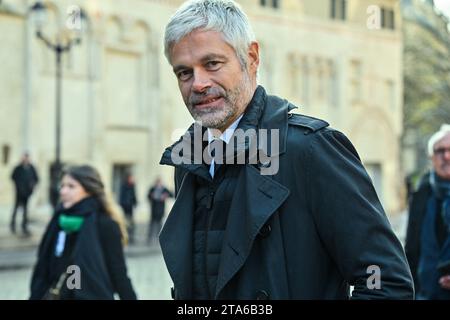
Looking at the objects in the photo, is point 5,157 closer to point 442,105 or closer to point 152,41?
point 152,41

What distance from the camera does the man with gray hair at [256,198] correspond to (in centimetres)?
238

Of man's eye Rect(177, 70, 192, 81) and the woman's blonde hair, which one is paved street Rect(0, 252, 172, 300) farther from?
man's eye Rect(177, 70, 192, 81)

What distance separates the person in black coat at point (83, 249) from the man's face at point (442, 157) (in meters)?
2.27

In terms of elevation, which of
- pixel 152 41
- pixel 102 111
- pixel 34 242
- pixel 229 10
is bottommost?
pixel 34 242

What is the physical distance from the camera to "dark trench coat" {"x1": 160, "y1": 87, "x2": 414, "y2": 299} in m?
2.36

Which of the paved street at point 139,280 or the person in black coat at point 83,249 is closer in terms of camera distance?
the person in black coat at point 83,249

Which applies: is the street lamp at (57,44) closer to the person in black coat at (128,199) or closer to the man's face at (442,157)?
the person in black coat at (128,199)

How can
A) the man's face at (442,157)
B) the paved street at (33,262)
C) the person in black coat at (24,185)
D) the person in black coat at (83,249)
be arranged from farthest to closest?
the person in black coat at (24,185) < the paved street at (33,262) < the person in black coat at (83,249) < the man's face at (442,157)

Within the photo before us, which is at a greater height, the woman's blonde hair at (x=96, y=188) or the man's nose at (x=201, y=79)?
the man's nose at (x=201, y=79)

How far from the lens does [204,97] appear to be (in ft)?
8.49

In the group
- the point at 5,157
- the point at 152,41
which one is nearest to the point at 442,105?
the point at 152,41

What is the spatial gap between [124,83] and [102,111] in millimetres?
1658

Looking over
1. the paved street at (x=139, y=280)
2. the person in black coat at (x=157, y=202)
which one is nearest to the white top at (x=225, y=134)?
the paved street at (x=139, y=280)

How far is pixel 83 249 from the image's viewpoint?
20.3 ft
